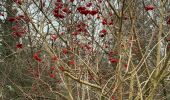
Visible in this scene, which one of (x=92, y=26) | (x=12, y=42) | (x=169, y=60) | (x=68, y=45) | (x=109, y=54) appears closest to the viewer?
(x=169, y=60)

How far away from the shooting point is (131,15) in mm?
4426

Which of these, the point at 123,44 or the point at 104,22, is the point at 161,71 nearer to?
the point at 123,44

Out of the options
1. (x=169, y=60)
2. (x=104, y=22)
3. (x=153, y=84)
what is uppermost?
(x=104, y=22)

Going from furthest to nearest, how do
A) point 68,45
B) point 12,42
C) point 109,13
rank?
point 12,42 → point 109,13 → point 68,45

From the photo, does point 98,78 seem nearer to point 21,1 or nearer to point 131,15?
point 131,15

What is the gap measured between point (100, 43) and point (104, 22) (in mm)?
1014

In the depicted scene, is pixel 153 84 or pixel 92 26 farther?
pixel 92 26

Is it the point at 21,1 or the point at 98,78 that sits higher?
the point at 21,1

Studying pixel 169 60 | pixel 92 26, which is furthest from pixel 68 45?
pixel 92 26

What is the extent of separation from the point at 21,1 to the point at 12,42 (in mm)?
8648

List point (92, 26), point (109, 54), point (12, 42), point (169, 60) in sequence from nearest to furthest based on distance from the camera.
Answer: point (169, 60)
point (109, 54)
point (92, 26)
point (12, 42)

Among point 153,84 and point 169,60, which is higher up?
point 169,60

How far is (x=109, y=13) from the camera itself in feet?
17.7

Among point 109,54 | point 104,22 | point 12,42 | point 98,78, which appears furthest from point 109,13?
point 12,42
